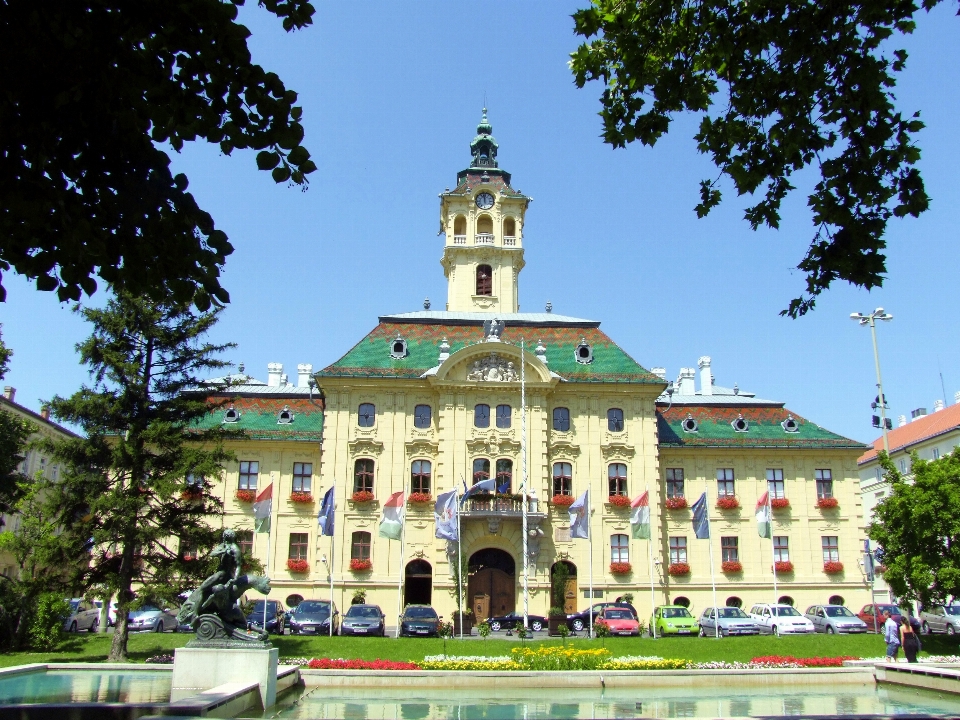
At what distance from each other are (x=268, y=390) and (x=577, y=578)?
839 inches

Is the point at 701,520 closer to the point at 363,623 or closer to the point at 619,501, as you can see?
the point at 619,501

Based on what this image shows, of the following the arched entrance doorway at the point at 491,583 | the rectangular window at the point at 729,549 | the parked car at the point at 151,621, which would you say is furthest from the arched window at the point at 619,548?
the parked car at the point at 151,621

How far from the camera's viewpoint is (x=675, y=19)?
29.9ft

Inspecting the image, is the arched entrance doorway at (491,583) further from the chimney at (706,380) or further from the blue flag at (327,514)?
the chimney at (706,380)

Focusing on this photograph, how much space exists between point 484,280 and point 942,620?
31272 millimetres

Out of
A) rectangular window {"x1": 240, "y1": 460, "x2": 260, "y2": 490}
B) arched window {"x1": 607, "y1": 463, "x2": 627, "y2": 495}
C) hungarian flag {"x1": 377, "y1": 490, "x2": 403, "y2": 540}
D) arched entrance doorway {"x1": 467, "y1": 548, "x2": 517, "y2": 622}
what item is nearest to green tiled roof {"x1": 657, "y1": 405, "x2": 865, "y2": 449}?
arched window {"x1": 607, "y1": 463, "x2": 627, "y2": 495}

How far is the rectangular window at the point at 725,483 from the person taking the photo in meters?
47.1

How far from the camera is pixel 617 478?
4431 centimetres

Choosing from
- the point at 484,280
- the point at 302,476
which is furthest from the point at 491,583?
the point at 484,280

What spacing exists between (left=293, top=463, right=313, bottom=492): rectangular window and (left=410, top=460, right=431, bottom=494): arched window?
253 inches

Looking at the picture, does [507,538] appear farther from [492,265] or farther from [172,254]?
[172,254]

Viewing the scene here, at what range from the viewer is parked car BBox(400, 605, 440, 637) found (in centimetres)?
3133

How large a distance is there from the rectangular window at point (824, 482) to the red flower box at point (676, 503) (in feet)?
25.6

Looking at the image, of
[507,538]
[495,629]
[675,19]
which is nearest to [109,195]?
[675,19]
